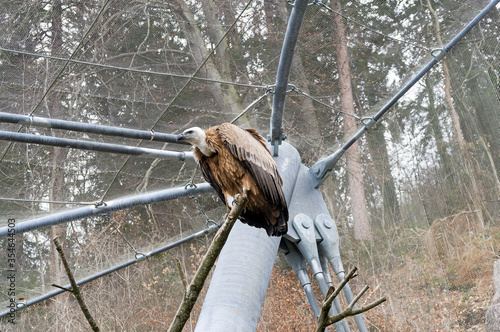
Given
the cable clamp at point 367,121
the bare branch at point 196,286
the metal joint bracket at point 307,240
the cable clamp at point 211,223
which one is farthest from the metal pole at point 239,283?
the bare branch at point 196,286

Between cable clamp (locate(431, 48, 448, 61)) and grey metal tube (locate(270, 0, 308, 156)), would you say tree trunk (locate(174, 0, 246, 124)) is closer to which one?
grey metal tube (locate(270, 0, 308, 156))

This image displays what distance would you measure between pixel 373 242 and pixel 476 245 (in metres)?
1.50

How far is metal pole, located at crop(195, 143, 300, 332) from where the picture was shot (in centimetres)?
268

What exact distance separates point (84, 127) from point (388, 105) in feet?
7.05

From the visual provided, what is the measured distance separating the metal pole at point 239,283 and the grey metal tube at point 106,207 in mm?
962

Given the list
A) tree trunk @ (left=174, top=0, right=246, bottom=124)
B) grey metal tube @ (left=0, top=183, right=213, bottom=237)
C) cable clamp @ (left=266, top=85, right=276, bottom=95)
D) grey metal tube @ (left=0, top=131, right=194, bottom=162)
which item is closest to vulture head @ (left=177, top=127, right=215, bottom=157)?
tree trunk @ (left=174, top=0, right=246, bottom=124)

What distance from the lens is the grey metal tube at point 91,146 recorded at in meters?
2.82

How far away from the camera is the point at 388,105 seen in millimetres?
3477

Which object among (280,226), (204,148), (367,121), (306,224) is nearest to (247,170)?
(204,148)

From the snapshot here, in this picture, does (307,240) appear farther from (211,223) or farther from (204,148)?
(211,223)

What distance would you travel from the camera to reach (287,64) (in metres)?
2.88

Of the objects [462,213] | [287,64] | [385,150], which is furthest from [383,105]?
[462,213]

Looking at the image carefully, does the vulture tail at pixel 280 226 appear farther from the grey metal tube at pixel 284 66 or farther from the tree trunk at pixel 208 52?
the tree trunk at pixel 208 52

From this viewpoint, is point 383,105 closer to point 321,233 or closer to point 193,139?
point 321,233
